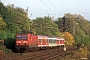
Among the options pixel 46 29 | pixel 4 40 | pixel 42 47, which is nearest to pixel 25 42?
pixel 4 40

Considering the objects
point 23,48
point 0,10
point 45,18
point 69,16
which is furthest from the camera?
point 69,16

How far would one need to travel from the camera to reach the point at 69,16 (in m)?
115

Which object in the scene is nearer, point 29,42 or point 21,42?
point 21,42

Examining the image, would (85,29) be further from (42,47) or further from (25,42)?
(25,42)

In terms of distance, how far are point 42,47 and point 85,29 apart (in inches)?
2896

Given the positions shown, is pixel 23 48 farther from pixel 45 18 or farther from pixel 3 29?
pixel 45 18

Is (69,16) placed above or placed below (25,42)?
above

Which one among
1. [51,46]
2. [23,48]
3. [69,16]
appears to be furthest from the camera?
[69,16]

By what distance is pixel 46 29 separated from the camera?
83.9 meters

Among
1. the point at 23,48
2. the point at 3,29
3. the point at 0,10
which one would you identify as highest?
the point at 0,10

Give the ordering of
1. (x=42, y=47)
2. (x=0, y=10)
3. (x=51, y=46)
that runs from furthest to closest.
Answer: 1. (x=51, y=46)
2. (x=0, y=10)
3. (x=42, y=47)

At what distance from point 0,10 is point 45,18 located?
44.4 meters

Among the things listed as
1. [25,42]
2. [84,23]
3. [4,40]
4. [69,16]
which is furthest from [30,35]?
[84,23]

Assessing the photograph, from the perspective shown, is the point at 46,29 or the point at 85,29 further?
the point at 85,29
